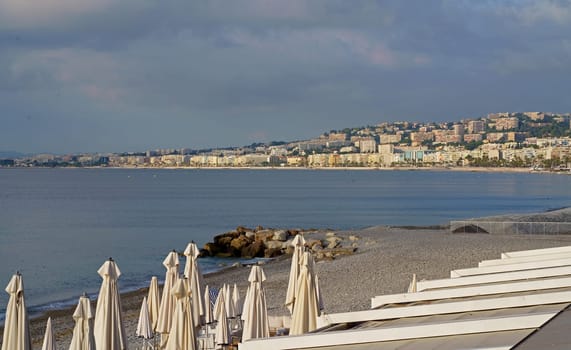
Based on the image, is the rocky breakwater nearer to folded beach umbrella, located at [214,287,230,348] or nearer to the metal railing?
the metal railing

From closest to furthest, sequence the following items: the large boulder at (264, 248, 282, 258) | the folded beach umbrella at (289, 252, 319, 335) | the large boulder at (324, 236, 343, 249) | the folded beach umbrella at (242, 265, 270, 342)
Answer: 1. the folded beach umbrella at (242, 265, 270, 342)
2. the folded beach umbrella at (289, 252, 319, 335)
3. the large boulder at (264, 248, 282, 258)
4. the large boulder at (324, 236, 343, 249)

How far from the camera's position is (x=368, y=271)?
28.0m

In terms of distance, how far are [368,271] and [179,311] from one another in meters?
18.3

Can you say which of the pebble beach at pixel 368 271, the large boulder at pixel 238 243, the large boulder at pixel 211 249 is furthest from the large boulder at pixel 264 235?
the pebble beach at pixel 368 271

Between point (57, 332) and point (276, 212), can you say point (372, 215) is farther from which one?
point (57, 332)

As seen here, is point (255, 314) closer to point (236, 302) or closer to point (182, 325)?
point (182, 325)

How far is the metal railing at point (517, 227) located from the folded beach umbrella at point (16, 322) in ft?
80.9

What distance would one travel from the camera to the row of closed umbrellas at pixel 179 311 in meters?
9.63

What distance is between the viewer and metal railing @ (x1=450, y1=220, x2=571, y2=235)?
3033cm

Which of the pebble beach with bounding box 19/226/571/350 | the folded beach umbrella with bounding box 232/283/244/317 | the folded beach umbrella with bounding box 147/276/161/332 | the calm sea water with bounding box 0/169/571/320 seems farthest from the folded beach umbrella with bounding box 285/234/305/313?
the calm sea water with bounding box 0/169/571/320

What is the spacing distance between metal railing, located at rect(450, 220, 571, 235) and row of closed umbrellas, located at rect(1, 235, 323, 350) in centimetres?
1889

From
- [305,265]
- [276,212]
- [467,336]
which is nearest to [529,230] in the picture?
[305,265]

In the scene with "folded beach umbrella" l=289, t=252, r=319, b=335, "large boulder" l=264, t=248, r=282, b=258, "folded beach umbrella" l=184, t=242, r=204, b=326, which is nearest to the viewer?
"folded beach umbrella" l=289, t=252, r=319, b=335

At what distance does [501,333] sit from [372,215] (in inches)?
2725
